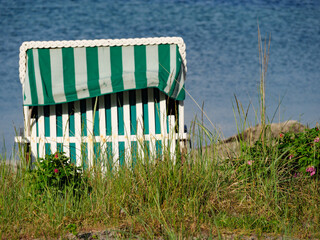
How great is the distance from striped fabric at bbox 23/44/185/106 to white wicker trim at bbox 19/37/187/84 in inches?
2.6

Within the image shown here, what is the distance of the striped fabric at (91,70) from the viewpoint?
614 cm

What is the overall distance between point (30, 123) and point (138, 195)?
4019 mm

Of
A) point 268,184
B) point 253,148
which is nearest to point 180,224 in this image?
point 268,184

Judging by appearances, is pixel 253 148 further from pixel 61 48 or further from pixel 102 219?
pixel 61 48

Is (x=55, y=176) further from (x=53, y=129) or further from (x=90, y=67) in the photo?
(x=90, y=67)

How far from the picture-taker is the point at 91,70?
20.7 feet

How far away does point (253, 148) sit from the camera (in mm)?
4004

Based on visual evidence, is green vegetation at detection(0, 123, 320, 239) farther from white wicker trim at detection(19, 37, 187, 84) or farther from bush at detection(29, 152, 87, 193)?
white wicker trim at detection(19, 37, 187, 84)

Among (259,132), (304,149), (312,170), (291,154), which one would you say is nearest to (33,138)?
(259,132)

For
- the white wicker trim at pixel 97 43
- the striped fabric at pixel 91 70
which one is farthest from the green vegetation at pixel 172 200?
the white wicker trim at pixel 97 43

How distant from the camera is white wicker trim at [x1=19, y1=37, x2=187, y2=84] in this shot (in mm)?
A: 6215

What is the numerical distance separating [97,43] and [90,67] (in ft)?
Answer: 1.48

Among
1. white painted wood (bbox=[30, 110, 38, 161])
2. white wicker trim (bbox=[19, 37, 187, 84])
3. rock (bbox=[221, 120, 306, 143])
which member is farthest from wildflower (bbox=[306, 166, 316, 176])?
white painted wood (bbox=[30, 110, 38, 161])

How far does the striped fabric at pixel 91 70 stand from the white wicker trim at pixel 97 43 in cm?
7
